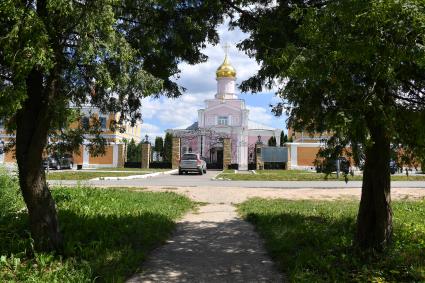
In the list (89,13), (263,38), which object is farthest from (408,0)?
(263,38)

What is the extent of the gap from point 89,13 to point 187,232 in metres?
5.35

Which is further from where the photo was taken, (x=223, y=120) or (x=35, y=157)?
(x=223, y=120)

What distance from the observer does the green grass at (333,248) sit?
6074 millimetres

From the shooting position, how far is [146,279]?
6203mm

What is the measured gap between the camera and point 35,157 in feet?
21.7

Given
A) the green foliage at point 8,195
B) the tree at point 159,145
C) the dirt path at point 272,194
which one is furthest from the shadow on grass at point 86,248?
the tree at point 159,145

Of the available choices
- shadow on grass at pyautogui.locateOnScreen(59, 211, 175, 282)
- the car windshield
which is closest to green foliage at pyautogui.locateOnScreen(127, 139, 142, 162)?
the car windshield

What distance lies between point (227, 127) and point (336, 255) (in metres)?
46.1

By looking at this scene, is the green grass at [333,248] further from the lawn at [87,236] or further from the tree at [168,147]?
the tree at [168,147]

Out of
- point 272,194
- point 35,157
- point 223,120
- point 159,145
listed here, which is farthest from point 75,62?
point 223,120

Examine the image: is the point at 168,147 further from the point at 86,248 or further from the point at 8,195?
the point at 86,248

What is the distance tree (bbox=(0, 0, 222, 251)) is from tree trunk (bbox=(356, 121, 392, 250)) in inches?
122

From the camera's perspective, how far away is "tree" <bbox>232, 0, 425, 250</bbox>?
12.7 ft

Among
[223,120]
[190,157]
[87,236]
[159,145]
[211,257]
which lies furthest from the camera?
[223,120]
